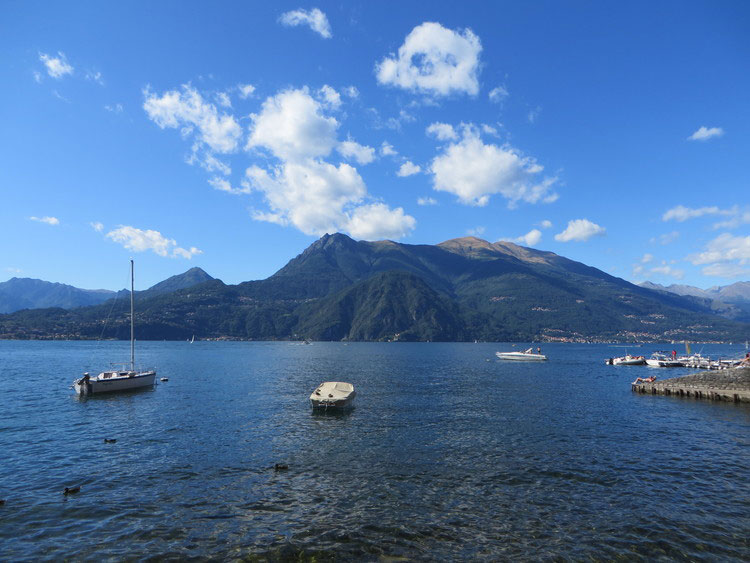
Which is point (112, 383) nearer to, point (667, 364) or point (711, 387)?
point (711, 387)

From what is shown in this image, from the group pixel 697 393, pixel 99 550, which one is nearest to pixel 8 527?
pixel 99 550

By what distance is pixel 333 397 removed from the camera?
1955 inches

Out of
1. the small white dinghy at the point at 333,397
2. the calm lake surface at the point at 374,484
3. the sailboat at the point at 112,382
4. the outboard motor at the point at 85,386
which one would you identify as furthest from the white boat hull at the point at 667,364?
the outboard motor at the point at 85,386

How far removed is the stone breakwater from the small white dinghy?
53626 millimetres

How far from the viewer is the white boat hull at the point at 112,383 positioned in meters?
62.0

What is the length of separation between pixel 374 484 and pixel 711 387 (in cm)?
6333

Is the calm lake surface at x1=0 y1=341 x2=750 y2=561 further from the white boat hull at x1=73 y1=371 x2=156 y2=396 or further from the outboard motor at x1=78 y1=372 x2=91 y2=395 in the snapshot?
the white boat hull at x1=73 y1=371 x2=156 y2=396

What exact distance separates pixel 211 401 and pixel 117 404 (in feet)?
40.0

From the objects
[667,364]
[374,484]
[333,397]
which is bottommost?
[667,364]

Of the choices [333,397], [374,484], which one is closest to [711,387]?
[333,397]

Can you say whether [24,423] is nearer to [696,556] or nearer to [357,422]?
[357,422]

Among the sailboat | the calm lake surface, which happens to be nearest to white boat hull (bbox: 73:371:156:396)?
the sailboat

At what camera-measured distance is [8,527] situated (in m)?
19.7

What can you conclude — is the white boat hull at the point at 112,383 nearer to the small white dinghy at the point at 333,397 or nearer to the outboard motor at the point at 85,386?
the outboard motor at the point at 85,386
